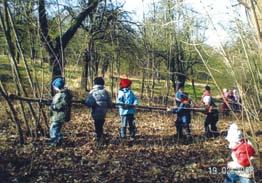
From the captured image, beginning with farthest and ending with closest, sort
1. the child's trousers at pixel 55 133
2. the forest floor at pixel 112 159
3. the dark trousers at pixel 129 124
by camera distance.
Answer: the dark trousers at pixel 129 124 → the child's trousers at pixel 55 133 → the forest floor at pixel 112 159

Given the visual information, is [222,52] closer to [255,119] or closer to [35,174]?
[255,119]

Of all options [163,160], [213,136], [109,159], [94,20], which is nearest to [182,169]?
[163,160]

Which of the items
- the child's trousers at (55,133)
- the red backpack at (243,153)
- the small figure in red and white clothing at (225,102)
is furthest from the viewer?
the child's trousers at (55,133)

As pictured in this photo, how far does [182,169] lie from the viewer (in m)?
8.75

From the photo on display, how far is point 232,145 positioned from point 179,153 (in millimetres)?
3446

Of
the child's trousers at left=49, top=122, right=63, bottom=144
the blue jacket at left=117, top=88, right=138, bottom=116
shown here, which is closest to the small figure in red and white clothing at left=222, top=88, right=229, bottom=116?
the blue jacket at left=117, top=88, right=138, bottom=116

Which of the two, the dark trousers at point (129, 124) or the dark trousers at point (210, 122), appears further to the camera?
the dark trousers at point (210, 122)

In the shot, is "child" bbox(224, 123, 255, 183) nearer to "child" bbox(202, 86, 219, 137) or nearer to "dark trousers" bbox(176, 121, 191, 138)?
"dark trousers" bbox(176, 121, 191, 138)

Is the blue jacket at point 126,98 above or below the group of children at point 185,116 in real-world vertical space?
above

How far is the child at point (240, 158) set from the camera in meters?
6.79

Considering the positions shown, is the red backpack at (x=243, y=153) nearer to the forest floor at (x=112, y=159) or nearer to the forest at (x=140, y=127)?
the forest at (x=140, y=127)

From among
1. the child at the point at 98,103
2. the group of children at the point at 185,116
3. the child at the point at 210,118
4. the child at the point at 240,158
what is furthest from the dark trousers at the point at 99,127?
the child at the point at 240,158

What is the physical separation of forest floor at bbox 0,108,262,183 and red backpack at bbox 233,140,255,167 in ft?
4.30

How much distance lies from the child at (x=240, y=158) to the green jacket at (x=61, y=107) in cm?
463
